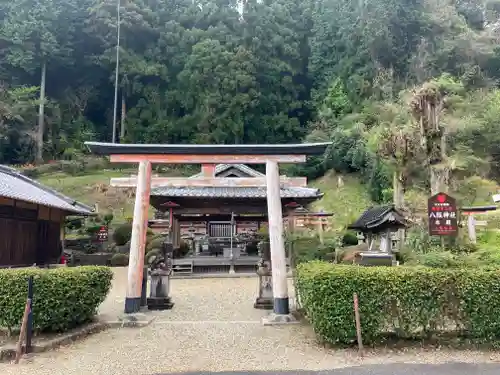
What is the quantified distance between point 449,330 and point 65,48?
43786 millimetres

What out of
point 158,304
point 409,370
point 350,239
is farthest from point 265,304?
point 350,239

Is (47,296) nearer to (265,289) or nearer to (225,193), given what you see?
(265,289)

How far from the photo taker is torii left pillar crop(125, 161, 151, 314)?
27.9 feet

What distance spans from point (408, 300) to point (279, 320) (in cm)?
269

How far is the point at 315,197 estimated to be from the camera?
1756cm

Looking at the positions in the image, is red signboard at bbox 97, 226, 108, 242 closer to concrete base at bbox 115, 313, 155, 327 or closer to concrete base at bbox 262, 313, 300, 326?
concrete base at bbox 115, 313, 155, 327

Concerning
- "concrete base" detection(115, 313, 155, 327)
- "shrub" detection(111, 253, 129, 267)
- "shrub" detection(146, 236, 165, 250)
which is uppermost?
"shrub" detection(146, 236, 165, 250)

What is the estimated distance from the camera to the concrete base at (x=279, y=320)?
308 inches

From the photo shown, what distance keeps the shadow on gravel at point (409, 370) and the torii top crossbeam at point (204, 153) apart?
455cm

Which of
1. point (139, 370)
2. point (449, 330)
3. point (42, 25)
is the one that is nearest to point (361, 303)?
point (449, 330)

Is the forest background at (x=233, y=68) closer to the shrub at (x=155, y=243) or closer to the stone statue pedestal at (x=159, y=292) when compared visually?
the shrub at (x=155, y=243)

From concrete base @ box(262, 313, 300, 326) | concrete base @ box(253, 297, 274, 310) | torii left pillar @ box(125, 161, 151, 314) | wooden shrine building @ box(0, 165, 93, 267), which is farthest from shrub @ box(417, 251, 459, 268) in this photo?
wooden shrine building @ box(0, 165, 93, 267)

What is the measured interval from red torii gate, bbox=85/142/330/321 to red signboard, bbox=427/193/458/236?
266cm

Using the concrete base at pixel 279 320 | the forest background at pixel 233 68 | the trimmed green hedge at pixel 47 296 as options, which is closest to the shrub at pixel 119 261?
the trimmed green hedge at pixel 47 296
